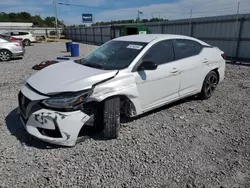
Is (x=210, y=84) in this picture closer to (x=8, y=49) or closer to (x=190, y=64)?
(x=190, y=64)

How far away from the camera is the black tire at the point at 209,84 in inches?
180

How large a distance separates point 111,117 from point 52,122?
0.84 metres

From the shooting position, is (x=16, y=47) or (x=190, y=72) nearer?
(x=190, y=72)

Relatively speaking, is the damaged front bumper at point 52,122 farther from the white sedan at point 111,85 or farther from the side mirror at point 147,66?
the side mirror at point 147,66

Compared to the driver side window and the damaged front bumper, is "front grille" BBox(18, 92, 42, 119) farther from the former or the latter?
the driver side window

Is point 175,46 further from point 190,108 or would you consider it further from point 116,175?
point 116,175

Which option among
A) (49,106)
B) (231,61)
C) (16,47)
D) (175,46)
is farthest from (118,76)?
(16,47)

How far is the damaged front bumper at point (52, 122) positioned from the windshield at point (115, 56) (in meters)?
1.04

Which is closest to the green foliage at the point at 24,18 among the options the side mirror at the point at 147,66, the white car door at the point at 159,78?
the white car door at the point at 159,78

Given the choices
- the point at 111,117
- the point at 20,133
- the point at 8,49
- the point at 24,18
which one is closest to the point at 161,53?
the point at 111,117

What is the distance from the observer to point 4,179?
2.32 m

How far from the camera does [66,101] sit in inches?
104

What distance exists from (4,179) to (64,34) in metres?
46.2

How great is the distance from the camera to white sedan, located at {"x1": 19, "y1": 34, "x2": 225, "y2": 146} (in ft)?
8.81
